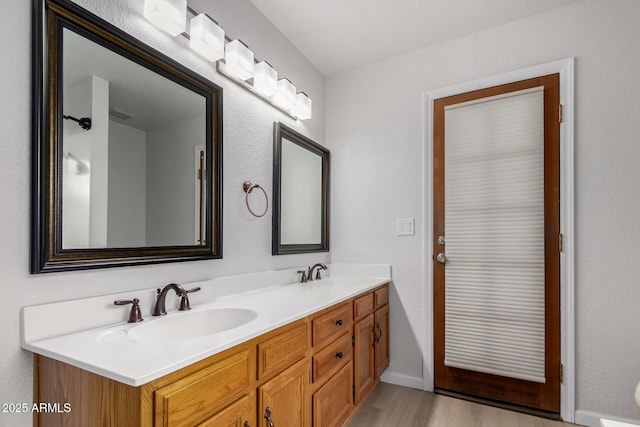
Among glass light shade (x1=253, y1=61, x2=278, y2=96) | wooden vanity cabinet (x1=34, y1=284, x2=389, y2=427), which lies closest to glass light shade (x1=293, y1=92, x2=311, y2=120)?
glass light shade (x1=253, y1=61, x2=278, y2=96)

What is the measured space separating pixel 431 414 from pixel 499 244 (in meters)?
1.11

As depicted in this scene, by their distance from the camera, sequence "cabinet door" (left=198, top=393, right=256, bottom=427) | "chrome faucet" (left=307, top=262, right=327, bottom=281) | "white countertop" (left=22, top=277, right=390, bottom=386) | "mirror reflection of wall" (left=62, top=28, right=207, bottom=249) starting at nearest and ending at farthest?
"white countertop" (left=22, top=277, right=390, bottom=386)
"cabinet door" (left=198, top=393, right=256, bottom=427)
"mirror reflection of wall" (left=62, top=28, right=207, bottom=249)
"chrome faucet" (left=307, top=262, right=327, bottom=281)

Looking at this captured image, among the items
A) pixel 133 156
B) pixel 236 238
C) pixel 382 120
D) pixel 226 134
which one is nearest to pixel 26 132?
pixel 133 156

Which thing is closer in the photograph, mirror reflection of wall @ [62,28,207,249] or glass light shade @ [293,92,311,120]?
mirror reflection of wall @ [62,28,207,249]

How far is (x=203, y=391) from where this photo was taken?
879mm

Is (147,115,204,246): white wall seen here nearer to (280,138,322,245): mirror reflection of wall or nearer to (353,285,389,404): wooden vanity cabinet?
(280,138,322,245): mirror reflection of wall

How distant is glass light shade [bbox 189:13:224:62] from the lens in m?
1.44

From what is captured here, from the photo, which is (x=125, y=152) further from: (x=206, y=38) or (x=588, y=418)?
(x=588, y=418)

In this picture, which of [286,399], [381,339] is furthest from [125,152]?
[381,339]

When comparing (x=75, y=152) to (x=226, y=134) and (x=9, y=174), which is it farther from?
(x=226, y=134)

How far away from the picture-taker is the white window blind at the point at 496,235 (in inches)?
78.4

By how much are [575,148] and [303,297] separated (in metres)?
1.75

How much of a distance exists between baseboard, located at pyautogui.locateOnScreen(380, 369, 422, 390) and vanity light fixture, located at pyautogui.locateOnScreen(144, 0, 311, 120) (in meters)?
1.94

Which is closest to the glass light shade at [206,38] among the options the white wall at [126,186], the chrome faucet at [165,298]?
the white wall at [126,186]
